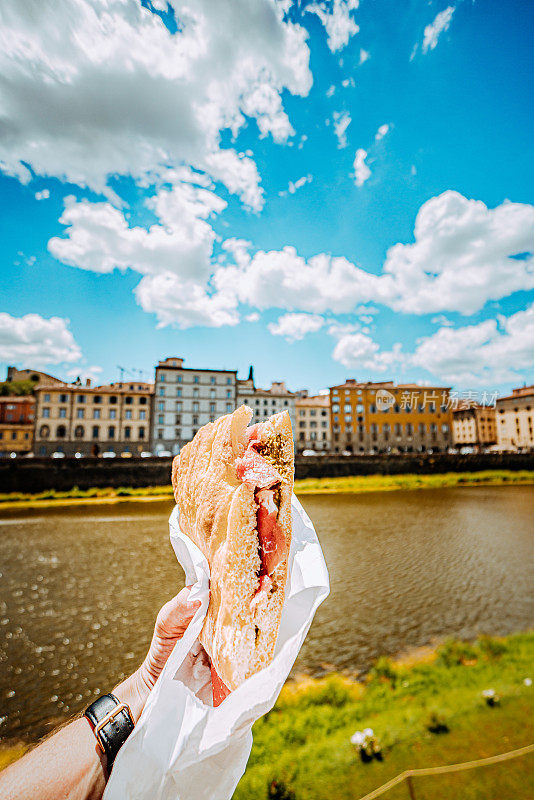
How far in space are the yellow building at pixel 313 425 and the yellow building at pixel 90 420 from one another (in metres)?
20.7

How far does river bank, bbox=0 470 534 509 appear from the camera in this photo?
24.4 meters

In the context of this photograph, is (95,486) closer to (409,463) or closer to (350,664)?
(350,664)

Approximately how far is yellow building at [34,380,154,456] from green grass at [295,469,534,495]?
2178cm

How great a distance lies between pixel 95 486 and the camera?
26.4 m

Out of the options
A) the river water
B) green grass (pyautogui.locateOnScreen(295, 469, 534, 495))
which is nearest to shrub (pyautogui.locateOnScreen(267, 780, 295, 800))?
the river water

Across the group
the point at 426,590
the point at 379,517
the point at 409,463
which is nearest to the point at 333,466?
the point at 409,463

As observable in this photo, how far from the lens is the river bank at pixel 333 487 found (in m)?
24.4

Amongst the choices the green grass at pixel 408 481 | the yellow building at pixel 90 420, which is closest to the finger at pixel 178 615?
the green grass at pixel 408 481

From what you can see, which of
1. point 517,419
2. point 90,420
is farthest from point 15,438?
point 517,419

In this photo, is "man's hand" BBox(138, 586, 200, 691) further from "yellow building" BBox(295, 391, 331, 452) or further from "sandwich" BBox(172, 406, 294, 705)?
"yellow building" BBox(295, 391, 331, 452)

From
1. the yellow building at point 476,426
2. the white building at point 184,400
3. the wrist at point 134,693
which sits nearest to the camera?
the wrist at point 134,693

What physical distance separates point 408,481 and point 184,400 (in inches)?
1069

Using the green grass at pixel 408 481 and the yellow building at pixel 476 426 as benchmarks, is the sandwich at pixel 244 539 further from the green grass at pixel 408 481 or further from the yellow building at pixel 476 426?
the yellow building at pixel 476 426

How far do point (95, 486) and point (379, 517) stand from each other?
66.2ft
